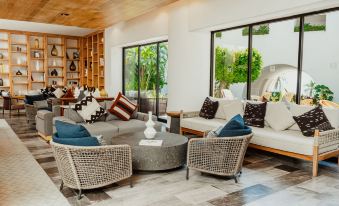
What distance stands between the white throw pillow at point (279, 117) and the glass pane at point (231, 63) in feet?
4.54

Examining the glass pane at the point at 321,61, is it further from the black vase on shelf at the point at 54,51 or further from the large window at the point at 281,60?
the black vase on shelf at the point at 54,51

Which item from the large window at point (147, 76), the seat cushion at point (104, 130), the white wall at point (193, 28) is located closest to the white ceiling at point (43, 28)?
the large window at point (147, 76)

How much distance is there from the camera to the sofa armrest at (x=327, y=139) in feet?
13.1

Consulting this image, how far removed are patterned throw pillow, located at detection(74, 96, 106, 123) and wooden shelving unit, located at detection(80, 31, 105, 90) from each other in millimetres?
5972

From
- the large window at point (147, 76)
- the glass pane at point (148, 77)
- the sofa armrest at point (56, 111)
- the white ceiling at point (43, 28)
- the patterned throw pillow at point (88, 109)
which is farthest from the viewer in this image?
the white ceiling at point (43, 28)

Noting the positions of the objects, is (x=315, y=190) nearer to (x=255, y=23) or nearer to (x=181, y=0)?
(x=255, y=23)

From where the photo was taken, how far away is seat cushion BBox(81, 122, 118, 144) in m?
5.09

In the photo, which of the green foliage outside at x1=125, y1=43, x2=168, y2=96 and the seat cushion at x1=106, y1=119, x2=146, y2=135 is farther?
the green foliage outside at x1=125, y1=43, x2=168, y2=96

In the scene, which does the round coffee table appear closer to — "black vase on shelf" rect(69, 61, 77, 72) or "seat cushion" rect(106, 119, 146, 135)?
"seat cushion" rect(106, 119, 146, 135)

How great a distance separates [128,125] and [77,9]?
3.20 m

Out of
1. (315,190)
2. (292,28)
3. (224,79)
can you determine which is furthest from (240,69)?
(315,190)

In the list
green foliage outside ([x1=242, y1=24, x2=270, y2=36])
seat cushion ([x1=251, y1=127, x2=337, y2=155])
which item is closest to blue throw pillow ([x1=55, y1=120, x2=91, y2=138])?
seat cushion ([x1=251, y1=127, x2=337, y2=155])

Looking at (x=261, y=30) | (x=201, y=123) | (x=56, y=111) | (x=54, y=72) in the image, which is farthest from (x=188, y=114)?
(x=54, y=72)

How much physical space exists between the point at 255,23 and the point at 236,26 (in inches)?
20.0
